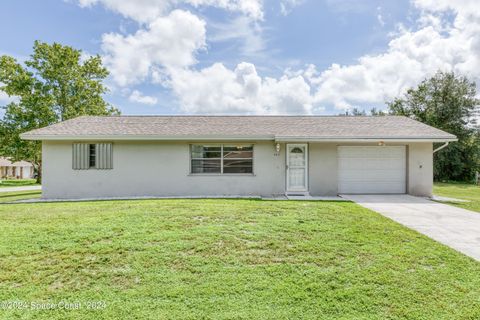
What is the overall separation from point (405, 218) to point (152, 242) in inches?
250

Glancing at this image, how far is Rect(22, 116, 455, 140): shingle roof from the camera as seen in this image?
1077cm

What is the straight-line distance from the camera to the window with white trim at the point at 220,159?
37.3 ft

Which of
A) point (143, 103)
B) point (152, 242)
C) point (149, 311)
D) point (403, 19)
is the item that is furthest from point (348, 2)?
point (143, 103)

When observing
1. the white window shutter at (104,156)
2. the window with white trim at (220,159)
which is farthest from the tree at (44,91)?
the window with white trim at (220,159)

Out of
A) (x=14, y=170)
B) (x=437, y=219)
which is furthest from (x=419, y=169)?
(x=14, y=170)

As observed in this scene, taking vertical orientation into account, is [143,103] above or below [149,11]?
below

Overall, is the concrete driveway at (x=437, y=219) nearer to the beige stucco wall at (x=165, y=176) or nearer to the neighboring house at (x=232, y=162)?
the neighboring house at (x=232, y=162)

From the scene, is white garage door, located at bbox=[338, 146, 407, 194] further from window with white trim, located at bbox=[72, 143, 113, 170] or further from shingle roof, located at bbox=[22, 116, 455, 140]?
window with white trim, located at bbox=[72, 143, 113, 170]

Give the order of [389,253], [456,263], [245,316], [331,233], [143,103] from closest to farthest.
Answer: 1. [245,316]
2. [456,263]
3. [389,253]
4. [331,233]
5. [143,103]

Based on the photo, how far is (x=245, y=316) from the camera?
9.51 feet

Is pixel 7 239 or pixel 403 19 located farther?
pixel 403 19

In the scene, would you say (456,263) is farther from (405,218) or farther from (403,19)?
(403,19)

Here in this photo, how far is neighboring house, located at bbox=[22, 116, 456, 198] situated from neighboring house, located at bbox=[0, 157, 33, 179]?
37777 millimetres

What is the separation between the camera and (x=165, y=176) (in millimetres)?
11258
